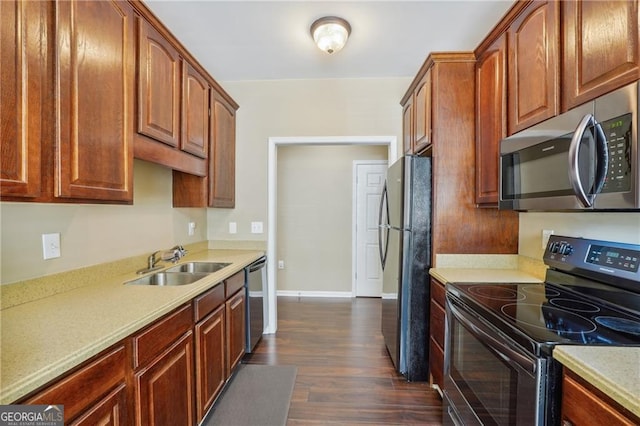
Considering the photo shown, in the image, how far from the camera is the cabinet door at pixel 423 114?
2.16 meters

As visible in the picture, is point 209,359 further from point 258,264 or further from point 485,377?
point 485,377

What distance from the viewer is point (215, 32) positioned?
2291 millimetres

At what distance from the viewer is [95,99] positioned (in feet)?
4.19

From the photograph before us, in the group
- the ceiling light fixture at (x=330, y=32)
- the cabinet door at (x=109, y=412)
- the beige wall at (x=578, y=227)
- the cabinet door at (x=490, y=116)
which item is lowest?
the cabinet door at (x=109, y=412)

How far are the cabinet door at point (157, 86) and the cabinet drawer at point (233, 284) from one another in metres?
1.00

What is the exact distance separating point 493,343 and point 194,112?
232cm

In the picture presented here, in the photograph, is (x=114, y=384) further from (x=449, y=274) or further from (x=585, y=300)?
(x=585, y=300)

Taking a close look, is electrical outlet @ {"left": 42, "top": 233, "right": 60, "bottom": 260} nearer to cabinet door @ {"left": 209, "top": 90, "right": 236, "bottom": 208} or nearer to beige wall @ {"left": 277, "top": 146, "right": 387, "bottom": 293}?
cabinet door @ {"left": 209, "top": 90, "right": 236, "bottom": 208}

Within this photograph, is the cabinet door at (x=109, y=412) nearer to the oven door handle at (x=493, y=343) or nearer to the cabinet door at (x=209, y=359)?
the cabinet door at (x=209, y=359)

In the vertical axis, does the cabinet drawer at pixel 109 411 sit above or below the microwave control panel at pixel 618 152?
below

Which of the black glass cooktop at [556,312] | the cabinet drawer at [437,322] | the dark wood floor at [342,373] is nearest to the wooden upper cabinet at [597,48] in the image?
the black glass cooktop at [556,312]

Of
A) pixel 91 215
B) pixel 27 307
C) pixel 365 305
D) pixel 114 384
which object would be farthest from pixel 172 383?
pixel 365 305

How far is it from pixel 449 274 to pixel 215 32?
2478mm

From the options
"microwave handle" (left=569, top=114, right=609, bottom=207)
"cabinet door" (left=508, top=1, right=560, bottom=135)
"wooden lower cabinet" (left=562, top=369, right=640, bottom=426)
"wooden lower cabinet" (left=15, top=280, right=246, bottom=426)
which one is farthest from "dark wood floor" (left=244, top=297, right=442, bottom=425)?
"cabinet door" (left=508, top=1, right=560, bottom=135)
